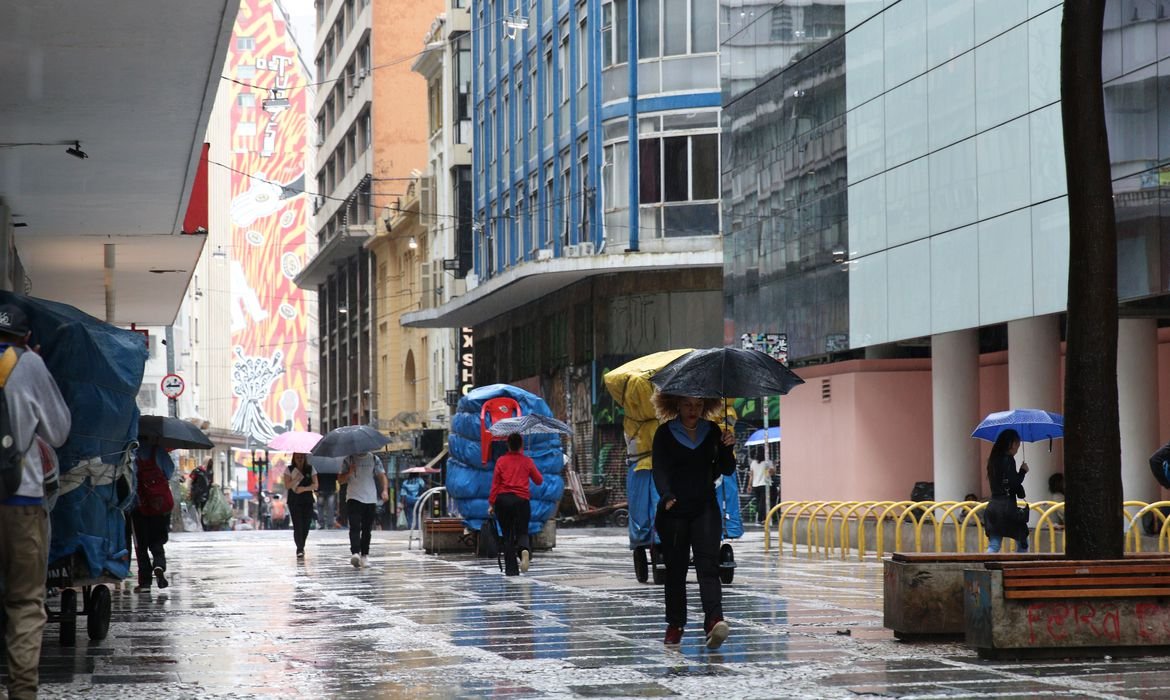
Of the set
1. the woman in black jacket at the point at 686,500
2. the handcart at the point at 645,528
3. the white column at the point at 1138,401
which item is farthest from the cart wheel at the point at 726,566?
the white column at the point at 1138,401

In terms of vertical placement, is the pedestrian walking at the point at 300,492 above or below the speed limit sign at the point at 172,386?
below

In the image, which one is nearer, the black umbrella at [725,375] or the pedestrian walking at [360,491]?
the black umbrella at [725,375]

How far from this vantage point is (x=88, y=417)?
12.7 m

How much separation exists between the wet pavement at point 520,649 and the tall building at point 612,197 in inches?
983

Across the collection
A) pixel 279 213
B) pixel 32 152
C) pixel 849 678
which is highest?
pixel 279 213

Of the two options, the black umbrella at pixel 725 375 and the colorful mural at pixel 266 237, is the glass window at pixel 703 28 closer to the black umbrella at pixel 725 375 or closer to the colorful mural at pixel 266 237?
the black umbrella at pixel 725 375

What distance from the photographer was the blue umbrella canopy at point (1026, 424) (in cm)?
2291

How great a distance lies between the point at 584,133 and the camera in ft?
159

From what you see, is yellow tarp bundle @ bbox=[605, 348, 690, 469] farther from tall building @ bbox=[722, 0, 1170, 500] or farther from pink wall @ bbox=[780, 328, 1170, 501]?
pink wall @ bbox=[780, 328, 1170, 501]

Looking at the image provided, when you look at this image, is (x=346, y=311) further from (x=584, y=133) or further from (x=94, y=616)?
(x=94, y=616)

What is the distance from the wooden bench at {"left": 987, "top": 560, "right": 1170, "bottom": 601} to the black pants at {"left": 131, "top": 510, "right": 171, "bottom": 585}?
36.8ft

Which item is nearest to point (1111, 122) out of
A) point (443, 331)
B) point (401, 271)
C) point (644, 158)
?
point (644, 158)

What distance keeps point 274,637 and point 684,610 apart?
10.7 ft

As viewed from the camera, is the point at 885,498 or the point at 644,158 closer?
the point at 885,498
